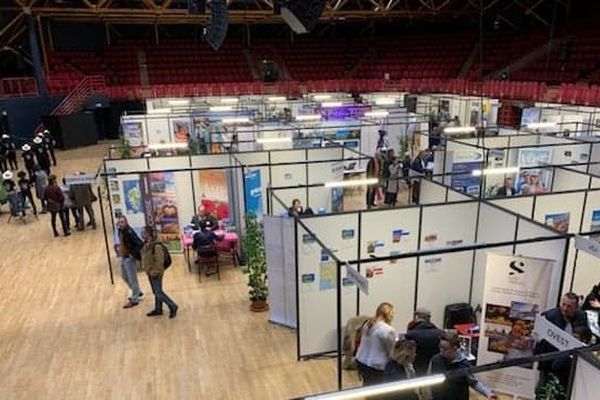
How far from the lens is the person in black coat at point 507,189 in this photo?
855 centimetres

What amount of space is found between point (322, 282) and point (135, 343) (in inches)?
104

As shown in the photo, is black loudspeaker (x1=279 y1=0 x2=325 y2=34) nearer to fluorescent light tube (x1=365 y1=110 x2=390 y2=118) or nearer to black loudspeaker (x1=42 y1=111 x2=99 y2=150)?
fluorescent light tube (x1=365 y1=110 x2=390 y2=118)

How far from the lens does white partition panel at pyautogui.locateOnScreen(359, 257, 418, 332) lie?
574 cm

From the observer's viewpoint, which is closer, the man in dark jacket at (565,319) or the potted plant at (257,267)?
the man in dark jacket at (565,319)

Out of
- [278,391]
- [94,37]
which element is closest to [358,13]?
[94,37]

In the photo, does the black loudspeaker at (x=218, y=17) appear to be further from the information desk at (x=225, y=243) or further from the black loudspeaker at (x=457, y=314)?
the black loudspeaker at (x=457, y=314)

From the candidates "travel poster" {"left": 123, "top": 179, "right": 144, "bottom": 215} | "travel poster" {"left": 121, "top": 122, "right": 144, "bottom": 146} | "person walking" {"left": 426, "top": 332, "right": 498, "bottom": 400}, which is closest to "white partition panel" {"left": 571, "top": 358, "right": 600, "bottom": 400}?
"person walking" {"left": 426, "top": 332, "right": 498, "bottom": 400}

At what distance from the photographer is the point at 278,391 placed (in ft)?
17.5

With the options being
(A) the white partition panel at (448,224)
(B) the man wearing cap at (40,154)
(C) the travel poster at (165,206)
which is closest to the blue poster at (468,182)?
(A) the white partition panel at (448,224)

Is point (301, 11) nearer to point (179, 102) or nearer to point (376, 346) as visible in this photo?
point (376, 346)

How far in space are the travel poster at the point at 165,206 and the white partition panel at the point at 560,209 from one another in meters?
6.18

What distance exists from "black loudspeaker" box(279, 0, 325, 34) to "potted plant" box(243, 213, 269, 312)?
12.6ft

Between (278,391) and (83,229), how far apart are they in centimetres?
722

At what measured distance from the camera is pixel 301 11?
8.52m
